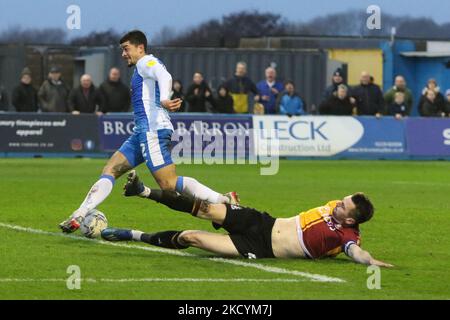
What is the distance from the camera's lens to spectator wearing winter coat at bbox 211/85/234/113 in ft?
112

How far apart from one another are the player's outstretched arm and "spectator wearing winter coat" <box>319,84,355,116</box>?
21.6m

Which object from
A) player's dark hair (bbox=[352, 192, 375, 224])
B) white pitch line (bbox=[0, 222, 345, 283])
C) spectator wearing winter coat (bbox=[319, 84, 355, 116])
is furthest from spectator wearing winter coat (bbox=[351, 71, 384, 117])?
player's dark hair (bbox=[352, 192, 375, 224])

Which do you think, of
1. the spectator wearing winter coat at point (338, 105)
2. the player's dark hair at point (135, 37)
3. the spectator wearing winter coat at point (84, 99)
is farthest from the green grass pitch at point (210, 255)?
the spectator wearing winter coat at point (338, 105)

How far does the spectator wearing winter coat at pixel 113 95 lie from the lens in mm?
32812

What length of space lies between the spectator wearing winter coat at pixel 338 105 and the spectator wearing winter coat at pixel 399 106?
1537 millimetres

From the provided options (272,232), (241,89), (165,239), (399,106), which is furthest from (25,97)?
(272,232)

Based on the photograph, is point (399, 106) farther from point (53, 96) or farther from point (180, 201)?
point (180, 201)

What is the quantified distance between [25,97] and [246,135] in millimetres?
5624

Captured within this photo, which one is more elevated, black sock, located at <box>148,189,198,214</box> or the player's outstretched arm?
black sock, located at <box>148,189,198,214</box>

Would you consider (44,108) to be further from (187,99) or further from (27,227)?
(27,227)

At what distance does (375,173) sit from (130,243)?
15.0 meters

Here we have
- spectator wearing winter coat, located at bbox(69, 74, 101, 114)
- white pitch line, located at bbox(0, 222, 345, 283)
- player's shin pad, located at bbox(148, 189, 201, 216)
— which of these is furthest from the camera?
spectator wearing winter coat, located at bbox(69, 74, 101, 114)

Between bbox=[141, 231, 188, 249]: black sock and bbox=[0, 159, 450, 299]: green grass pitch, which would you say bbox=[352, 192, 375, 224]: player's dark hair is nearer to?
bbox=[0, 159, 450, 299]: green grass pitch

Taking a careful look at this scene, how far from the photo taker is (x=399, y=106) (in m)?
35.4
